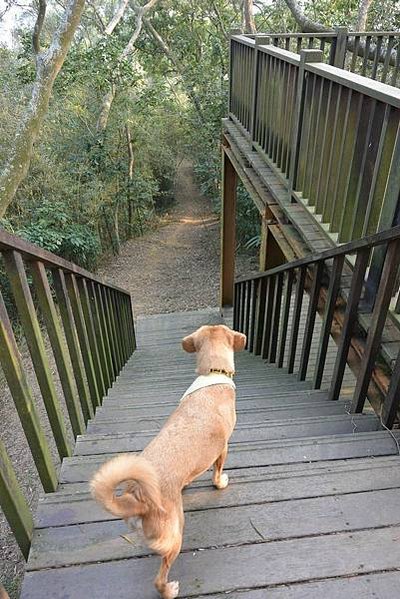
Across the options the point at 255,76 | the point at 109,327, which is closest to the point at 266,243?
the point at 255,76

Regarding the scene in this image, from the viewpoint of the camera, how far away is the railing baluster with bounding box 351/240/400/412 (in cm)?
192

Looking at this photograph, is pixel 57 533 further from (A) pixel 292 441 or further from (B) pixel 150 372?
(B) pixel 150 372

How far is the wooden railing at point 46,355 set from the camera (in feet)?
4.77

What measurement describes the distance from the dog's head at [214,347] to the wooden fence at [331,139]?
86 cm

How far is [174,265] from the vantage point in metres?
12.0

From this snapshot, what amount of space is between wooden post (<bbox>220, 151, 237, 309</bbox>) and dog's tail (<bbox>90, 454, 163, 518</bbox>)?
596 cm

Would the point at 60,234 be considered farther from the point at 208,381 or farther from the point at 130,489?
the point at 130,489

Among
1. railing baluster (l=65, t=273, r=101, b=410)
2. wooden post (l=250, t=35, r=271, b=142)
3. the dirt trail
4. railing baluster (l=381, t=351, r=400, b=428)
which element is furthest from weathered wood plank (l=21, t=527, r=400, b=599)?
the dirt trail

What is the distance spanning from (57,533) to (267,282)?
2.96 m

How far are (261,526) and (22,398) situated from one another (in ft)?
3.28

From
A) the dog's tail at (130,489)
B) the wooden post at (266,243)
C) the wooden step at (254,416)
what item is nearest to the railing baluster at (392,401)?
the wooden step at (254,416)

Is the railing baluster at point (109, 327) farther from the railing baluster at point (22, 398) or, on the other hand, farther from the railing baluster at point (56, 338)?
the railing baluster at point (22, 398)

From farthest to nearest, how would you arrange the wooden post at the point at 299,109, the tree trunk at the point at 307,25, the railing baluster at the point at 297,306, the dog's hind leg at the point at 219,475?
the tree trunk at the point at 307,25 → the railing baluster at the point at 297,306 → the wooden post at the point at 299,109 → the dog's hind leg at the point at 219,475

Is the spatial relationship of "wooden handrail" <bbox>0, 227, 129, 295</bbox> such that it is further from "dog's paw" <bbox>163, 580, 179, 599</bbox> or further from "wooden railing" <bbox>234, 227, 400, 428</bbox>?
"wooden railing" <bbox>234, 227, 400, 428</bbox>
